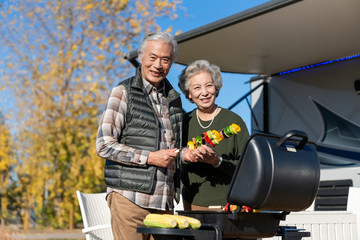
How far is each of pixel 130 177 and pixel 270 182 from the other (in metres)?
0.62

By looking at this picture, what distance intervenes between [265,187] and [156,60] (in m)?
0.79

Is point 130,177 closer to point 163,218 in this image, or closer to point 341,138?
point 163,218

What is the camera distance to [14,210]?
10578 mm

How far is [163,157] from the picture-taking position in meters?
1.84

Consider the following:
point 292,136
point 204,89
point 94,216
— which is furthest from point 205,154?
point 94,216

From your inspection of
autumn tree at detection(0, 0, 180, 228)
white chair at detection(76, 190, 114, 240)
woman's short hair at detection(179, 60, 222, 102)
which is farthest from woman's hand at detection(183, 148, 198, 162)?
autumn tree at detection(0, 0, 180, 228)

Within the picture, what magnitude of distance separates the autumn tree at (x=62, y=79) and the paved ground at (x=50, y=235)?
Answer: 22 cm

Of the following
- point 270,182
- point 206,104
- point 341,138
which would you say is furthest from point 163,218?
point 341,138

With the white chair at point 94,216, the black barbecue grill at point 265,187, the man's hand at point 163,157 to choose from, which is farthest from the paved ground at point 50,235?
the black barbecue grill at point 265,187

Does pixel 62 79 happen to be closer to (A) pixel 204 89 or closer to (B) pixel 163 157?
(A) pixel 204 89

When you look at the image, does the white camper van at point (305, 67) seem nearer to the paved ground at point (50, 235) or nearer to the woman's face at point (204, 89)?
the woman's face at point (204, 89)

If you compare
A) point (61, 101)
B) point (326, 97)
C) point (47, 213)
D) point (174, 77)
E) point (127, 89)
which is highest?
point (61, 101)

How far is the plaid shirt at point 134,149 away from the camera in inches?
73.6

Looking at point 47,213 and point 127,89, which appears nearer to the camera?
point 127,89
